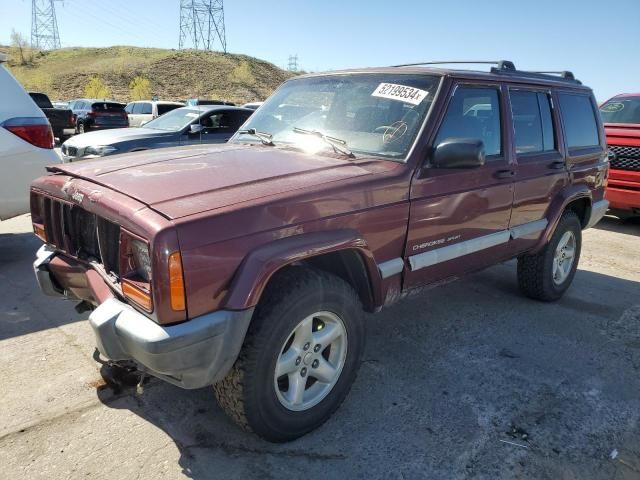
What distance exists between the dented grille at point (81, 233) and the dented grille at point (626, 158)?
7711 mm

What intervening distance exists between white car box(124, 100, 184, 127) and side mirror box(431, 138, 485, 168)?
1843cm

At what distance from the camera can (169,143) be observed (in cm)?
911

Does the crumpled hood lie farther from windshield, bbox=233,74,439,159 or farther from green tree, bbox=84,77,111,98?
green tree, bbox=84,77,111,98

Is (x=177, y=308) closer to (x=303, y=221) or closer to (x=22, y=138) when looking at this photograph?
(x=303, y=221)

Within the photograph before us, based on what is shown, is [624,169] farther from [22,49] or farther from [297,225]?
[22,49]

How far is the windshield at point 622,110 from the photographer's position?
867 centimetres

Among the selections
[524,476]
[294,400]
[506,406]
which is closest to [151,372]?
[294,400]

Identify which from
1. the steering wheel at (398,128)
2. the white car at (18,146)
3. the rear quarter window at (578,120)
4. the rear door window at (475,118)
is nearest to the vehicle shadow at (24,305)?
the white car at (18,146)

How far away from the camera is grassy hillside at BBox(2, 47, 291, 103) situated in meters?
52.5

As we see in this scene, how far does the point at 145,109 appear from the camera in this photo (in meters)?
21.6

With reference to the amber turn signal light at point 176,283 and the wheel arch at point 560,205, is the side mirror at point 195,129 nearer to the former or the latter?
the wheel arch at point 560,205

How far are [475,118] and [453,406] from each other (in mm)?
1962

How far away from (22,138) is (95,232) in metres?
3.15

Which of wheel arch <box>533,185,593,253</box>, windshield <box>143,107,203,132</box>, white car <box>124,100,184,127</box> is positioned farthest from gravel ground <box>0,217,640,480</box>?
white car <box>124,100,184,127</box>
